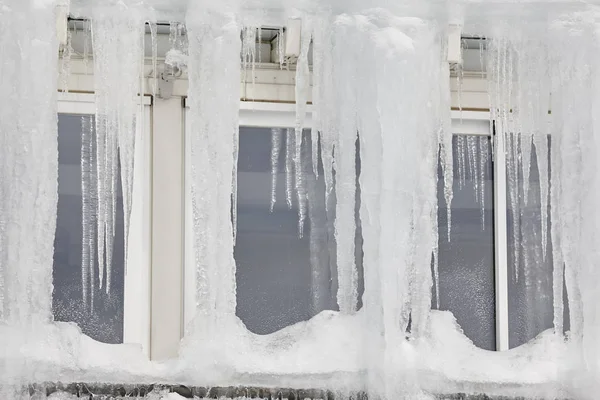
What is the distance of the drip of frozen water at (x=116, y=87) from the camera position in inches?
183

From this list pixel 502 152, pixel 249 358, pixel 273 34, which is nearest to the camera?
pixel 249 358

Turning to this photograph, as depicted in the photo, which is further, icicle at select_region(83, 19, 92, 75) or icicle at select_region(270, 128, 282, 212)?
icicle at select_region(270, 128, 282, 212)

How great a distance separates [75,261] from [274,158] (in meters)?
1.42

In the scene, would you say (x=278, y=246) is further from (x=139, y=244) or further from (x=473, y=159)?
(x=473, y=159)

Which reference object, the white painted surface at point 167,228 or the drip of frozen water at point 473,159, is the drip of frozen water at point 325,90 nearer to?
the white painted surface at point 167,228

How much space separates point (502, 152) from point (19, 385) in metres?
3.37

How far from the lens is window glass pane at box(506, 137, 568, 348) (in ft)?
20.0

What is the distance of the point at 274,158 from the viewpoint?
6.04 m

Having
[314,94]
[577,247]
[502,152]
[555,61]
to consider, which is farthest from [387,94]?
[502,152]

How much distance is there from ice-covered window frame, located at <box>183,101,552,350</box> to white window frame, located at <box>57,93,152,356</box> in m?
0.64

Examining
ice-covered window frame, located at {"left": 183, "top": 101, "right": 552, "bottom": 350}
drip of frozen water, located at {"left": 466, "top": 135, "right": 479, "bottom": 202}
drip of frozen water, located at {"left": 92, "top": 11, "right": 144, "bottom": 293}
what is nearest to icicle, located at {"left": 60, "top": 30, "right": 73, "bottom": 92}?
drip of frozen water, located at {"left": 92, "top": 11, "right": 144, "bottom": 293}

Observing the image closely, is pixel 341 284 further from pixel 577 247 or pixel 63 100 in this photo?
pixel 63 100

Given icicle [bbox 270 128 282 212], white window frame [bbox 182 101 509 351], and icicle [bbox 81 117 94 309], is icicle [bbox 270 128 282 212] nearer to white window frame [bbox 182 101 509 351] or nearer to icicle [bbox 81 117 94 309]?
white window frame [bbox 182 101 509 351]

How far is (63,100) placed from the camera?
579 cm
